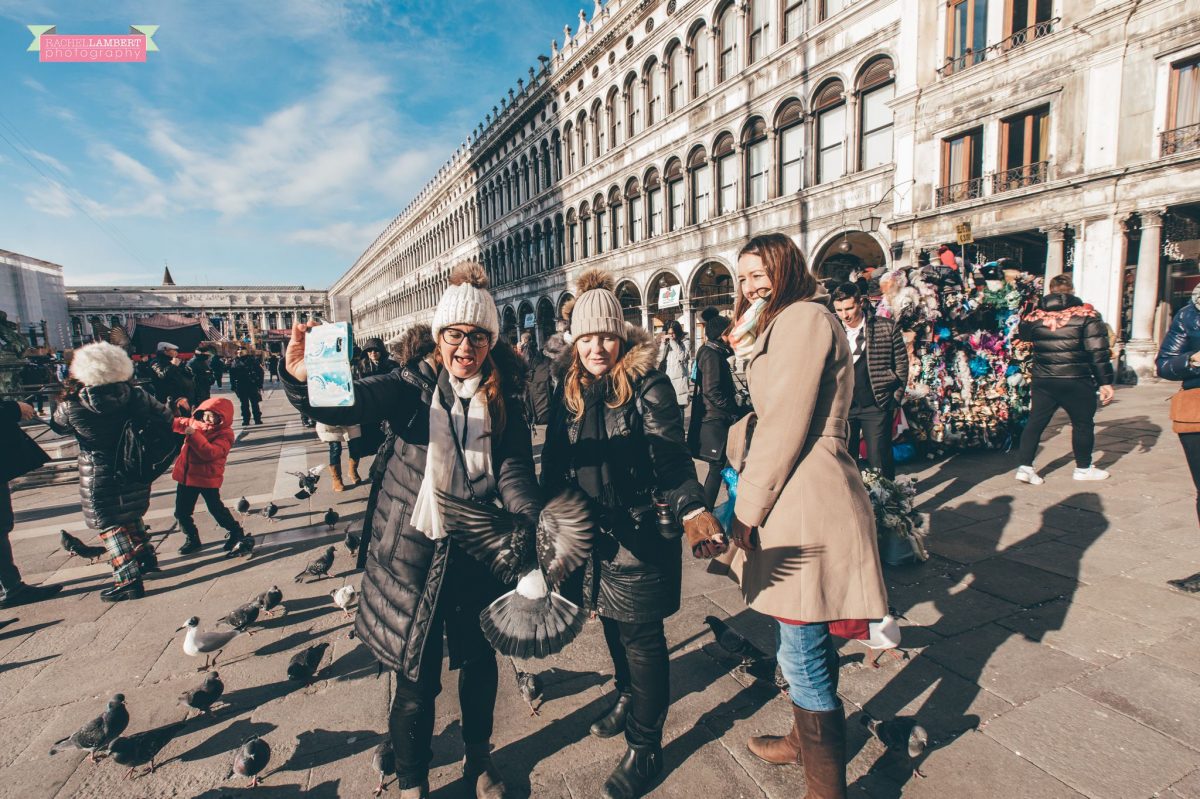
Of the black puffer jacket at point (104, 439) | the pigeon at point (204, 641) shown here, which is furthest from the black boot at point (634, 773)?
the black puffer jacket at point (104, 439)

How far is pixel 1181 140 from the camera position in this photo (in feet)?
40.2

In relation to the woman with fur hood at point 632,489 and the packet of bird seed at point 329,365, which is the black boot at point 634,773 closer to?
the woman with fur hood at point 632,489

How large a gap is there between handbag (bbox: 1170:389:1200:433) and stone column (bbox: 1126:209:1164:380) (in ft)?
41.3

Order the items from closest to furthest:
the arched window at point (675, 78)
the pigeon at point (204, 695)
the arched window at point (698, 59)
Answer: the pigeon at point (204, 695) < the arched window at point (698, 59) < the arched window at point (675, 78)

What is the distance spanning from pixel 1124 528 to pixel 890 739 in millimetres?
3926

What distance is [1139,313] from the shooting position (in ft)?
44.0

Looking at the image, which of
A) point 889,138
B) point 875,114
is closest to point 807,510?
point 889,138

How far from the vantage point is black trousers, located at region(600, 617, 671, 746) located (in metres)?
2.14

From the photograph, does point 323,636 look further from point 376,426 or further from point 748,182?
point 748,182

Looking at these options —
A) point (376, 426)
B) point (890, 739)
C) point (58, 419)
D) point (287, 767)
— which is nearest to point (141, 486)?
point (58, 419)

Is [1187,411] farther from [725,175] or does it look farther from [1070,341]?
[725,175]

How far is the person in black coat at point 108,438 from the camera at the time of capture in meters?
4.12

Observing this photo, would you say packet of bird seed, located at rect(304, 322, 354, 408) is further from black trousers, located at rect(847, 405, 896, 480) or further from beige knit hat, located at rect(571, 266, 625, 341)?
black trousers, located at rect(847, 405, 896, 480)

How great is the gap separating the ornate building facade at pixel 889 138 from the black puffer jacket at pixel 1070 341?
10.7 m
